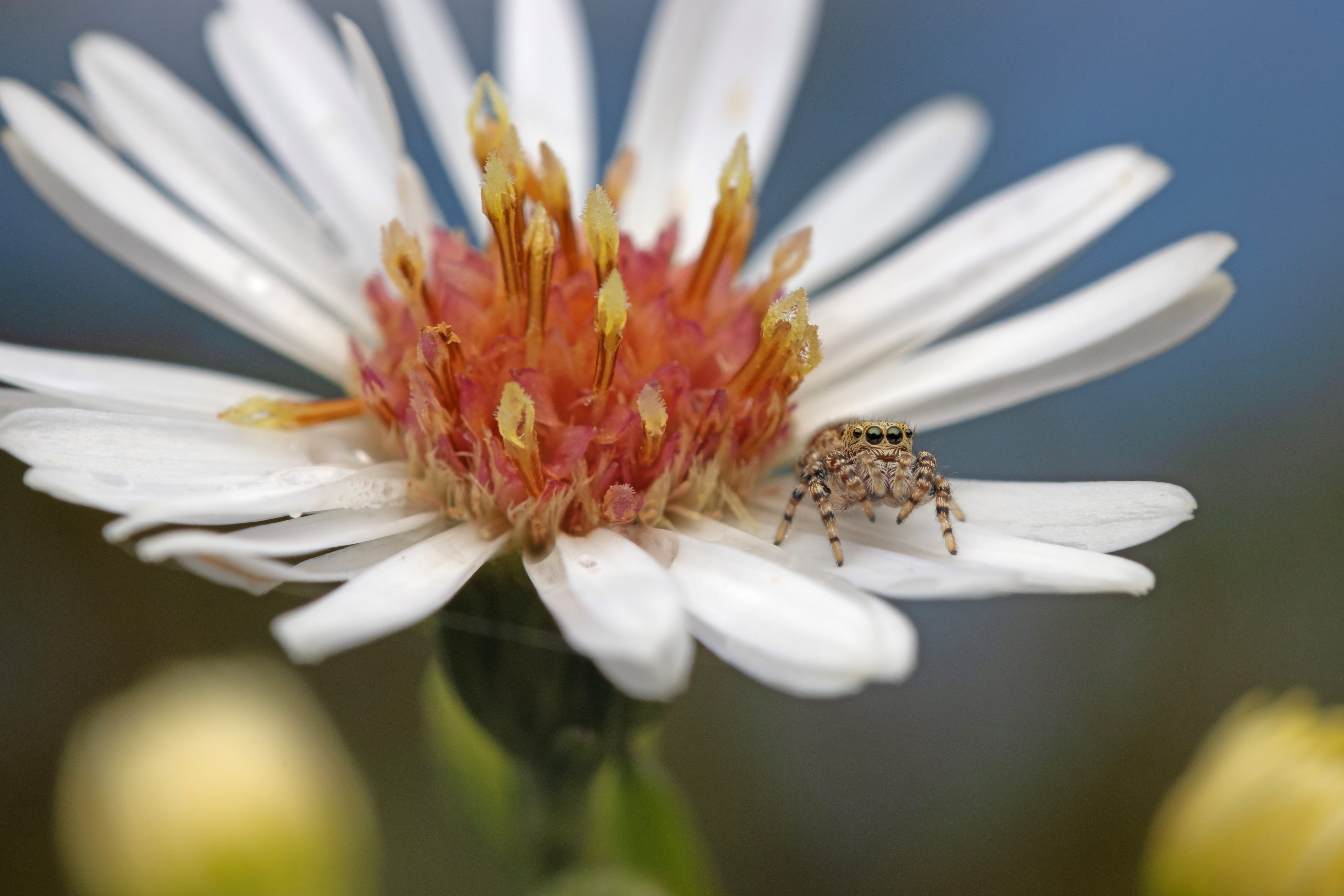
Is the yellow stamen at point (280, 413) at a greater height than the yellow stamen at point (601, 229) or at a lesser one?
lesser

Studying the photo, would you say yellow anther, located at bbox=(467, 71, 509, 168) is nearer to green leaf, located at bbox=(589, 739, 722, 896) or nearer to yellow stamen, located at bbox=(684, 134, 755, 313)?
yellow stamen, located at bbox=(684, 134, 755, 313)

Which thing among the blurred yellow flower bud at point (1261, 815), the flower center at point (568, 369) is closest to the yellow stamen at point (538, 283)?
the flower center at point (568, 369)

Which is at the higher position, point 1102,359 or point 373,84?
point 373,84

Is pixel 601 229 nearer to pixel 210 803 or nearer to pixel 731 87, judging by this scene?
pixel 731 87

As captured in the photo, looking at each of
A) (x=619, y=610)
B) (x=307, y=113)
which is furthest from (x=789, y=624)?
(x=307, y=113)

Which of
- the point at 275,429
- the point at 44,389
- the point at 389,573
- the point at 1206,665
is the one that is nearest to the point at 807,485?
the point at 389,573

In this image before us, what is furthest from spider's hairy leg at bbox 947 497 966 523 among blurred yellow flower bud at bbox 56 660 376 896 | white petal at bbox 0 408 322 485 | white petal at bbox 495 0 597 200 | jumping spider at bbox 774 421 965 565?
blurred yellow flower bud at bbox 56 660 376 896

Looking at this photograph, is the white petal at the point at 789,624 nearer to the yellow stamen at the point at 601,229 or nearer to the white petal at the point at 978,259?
the yellow stamen at the point at 601,229
